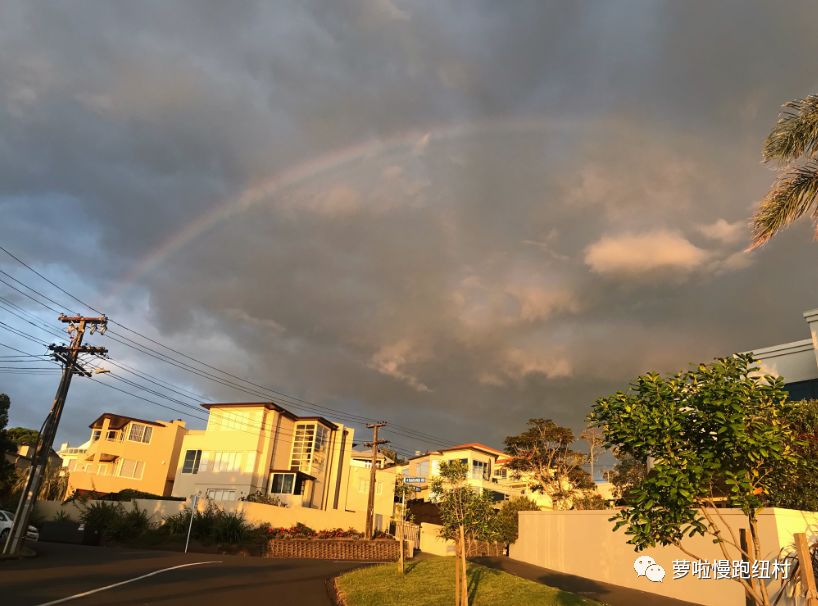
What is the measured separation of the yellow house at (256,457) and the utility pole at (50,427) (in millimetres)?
27581

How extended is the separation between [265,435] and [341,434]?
10502mm

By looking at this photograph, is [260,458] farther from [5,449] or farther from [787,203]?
[787,203]

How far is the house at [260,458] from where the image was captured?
187 feet

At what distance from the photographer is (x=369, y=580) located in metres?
23.0

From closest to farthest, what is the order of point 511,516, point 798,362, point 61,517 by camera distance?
point 798,362, point 61,517, point 511,516

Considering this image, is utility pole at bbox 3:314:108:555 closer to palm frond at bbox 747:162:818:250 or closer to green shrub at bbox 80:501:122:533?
green shrub at bbox 80:501:122:533

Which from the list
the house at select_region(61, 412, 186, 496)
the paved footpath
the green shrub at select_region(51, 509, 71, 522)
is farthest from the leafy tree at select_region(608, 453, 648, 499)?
the house at select_region(61, 412, 186, 496)

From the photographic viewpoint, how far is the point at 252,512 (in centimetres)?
4300

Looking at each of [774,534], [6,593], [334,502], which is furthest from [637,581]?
[334,502]

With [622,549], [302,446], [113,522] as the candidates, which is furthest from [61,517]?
[622,549]

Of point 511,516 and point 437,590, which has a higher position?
point 511,516

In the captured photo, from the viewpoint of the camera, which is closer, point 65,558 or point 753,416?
point 753,416

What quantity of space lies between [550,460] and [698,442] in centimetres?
5247

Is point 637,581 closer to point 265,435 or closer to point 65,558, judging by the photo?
point 65,558
